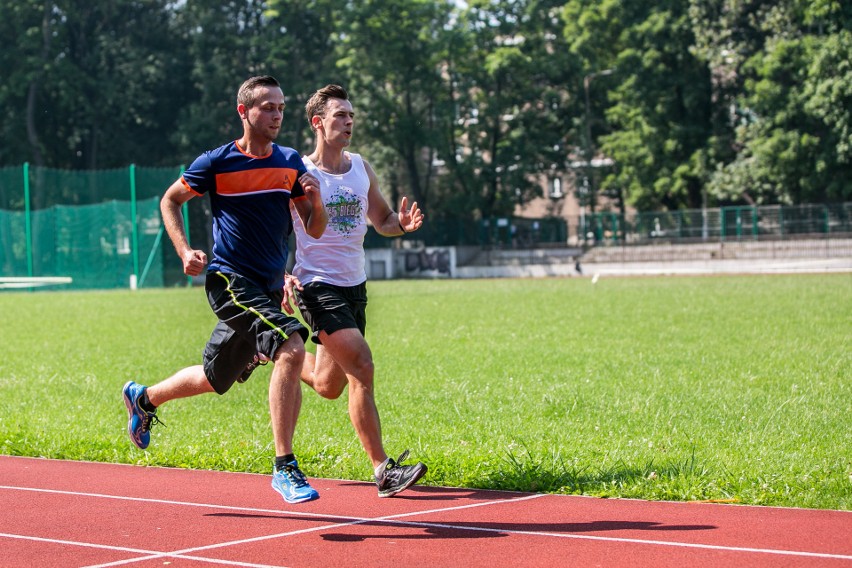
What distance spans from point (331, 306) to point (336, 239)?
472 millimetres

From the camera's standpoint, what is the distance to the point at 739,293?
30.2m

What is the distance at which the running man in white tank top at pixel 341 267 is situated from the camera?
705 cm

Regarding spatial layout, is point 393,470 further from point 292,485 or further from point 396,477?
point 292,485

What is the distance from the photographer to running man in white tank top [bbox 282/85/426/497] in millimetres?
7051

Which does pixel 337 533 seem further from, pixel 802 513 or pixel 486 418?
pixel 486 418

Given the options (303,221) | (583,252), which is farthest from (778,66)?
(303,221)

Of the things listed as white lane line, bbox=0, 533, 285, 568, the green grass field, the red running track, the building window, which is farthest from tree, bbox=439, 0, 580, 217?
white lane line, bbox=0, 533, 285, 568

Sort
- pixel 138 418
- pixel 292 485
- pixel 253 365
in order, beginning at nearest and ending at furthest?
pixel 292 485
pixel 253 365
pixel 138 418

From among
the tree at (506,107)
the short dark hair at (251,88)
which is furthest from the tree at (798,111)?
the short dark hair at (251,88)

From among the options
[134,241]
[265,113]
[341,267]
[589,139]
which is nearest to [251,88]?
[265,113]

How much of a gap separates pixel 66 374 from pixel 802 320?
11.9m

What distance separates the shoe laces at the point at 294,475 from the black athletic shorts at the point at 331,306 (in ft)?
3.04

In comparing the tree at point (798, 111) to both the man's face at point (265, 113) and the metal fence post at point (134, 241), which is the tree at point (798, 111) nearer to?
the metal fence post at point (134, 241)

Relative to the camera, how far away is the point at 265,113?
6.83m
